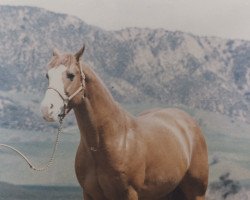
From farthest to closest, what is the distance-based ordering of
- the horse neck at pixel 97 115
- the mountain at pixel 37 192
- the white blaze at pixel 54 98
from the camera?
the mountain at pixel 37 192, the horse neck at pixel 97 115, the white blaze at pixel 54 98

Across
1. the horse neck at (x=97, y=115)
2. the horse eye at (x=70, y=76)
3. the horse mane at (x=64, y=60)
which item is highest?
the horse mane at (x=64, y=60)

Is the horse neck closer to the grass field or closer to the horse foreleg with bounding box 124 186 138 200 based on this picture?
the horse foreleg with bounding box 124 186 138 200

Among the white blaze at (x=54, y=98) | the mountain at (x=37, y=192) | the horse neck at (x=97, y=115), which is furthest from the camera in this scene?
the mountain at (x=37, y=192)

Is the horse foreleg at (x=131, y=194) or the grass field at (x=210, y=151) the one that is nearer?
the horse foreleg at (x=131, y=194)

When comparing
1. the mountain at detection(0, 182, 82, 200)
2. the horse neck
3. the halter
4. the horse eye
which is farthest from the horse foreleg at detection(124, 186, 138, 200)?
the mountain at detection(0, 182, 82, 200)

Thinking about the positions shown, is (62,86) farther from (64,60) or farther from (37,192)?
(37,192)

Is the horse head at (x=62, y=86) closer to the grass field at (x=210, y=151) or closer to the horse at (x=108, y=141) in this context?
the horse at (x=108, y=141)

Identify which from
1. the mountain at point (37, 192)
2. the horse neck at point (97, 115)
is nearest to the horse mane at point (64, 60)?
the horse neck at point (97, 115)

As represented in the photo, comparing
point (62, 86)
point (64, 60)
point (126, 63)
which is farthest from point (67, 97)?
point (126, 63)
